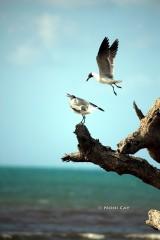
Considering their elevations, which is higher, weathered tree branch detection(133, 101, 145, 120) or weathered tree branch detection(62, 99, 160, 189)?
weathered tree branch detection(133, 101, 145, 120)

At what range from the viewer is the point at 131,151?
340 inches

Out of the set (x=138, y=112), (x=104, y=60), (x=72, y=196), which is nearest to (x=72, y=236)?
(x=104, y=60)

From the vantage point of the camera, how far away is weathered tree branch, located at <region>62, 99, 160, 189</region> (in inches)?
326

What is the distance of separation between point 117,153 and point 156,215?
1133mm

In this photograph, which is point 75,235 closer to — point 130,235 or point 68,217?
point 130,235

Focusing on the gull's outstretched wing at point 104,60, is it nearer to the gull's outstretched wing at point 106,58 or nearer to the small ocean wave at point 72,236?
the gull's outstretched wing at point 106,58

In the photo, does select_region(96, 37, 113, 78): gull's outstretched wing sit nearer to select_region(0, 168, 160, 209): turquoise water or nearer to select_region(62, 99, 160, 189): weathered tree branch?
select_region(62, 99, 160, 189): weathered tree branch

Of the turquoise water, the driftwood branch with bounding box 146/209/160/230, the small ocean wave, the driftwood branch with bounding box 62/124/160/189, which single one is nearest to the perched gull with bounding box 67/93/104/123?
the driftwood branch with bounding box 62/124/160/189

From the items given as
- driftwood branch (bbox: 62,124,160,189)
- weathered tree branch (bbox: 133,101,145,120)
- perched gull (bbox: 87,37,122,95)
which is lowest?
driftwood branch (bbox: 62,124,160,189)

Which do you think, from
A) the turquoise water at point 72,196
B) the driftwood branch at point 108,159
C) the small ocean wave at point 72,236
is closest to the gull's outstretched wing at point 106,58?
the driftwood branch at point 108,159

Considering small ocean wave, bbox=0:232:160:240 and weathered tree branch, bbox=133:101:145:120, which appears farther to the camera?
small ocean wave, bbox=0:232:160:240

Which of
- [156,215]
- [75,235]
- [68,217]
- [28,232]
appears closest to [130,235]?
[75,235]

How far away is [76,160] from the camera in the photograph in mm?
8578

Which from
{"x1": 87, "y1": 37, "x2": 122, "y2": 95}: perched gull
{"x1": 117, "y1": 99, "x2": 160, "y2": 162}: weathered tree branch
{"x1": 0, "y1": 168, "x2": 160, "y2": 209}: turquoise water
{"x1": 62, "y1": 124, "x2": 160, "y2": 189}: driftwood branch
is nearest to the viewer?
{"x1": 62, "y1": 124, "x2": 160, "y2": 189}: driftwood branch
